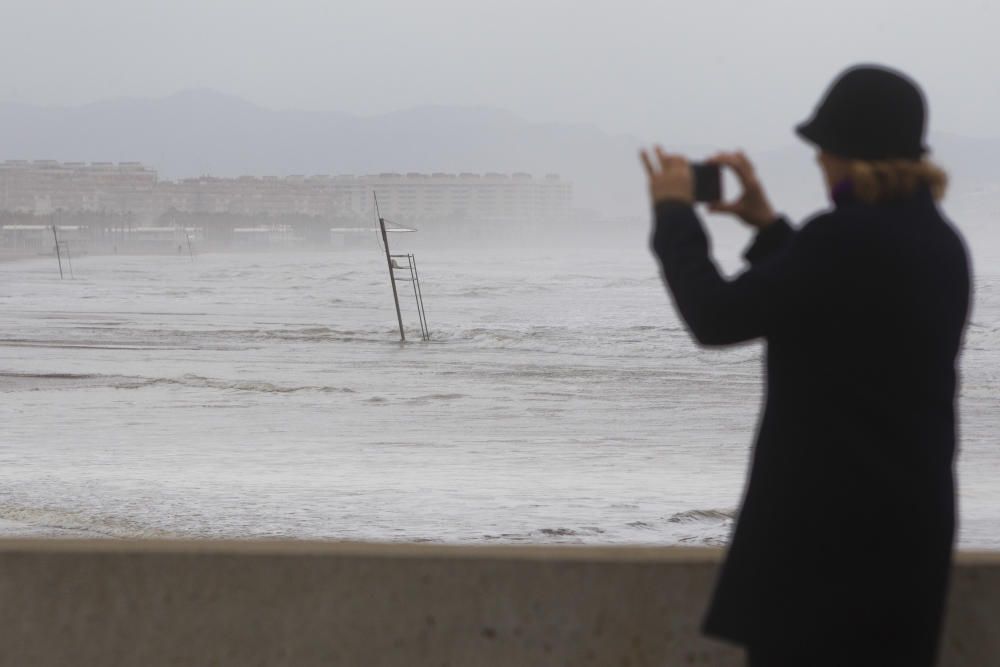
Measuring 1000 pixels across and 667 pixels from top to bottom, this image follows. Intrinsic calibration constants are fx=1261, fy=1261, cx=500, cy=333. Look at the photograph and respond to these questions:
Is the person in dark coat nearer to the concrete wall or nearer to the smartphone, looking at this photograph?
the smartphone

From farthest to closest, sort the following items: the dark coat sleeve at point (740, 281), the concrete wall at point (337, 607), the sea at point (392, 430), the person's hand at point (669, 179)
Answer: the sea at point (392, 430)
the concrete wall at point (337, 607)
the person's hand at point (669, 179)
the dark coat sleeve at point (740, 281)

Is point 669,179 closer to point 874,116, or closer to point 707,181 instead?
point 707,181

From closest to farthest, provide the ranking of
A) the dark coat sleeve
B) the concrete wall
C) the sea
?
the dark coat sleeve < the concrete wall < the sea

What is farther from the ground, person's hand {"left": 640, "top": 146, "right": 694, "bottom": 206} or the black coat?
person's hand {"left": 640, "top": 146, "right": 694, "bottom": 206}

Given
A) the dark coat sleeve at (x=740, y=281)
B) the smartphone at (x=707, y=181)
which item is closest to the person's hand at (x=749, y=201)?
the smartphone at (x=707, y=181)

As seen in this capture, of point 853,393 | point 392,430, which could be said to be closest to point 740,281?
point 853,393

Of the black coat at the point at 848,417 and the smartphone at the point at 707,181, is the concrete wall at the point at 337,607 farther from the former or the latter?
the smartphone at the point at 707,181

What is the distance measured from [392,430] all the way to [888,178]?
51.5 feet

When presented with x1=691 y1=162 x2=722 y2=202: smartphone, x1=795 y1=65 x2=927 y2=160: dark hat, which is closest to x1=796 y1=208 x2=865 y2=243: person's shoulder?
x1=795 y1=65 x2=927 y2=160: dark hat

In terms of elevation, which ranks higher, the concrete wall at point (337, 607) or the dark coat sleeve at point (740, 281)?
the dark coat sleeve at point (740, 281)

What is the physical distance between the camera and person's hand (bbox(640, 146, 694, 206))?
1811 millimetres

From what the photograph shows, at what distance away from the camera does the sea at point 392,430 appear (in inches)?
395

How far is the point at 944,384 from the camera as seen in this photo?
1.74 metres

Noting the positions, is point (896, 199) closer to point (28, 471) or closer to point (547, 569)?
point (547, 569)
